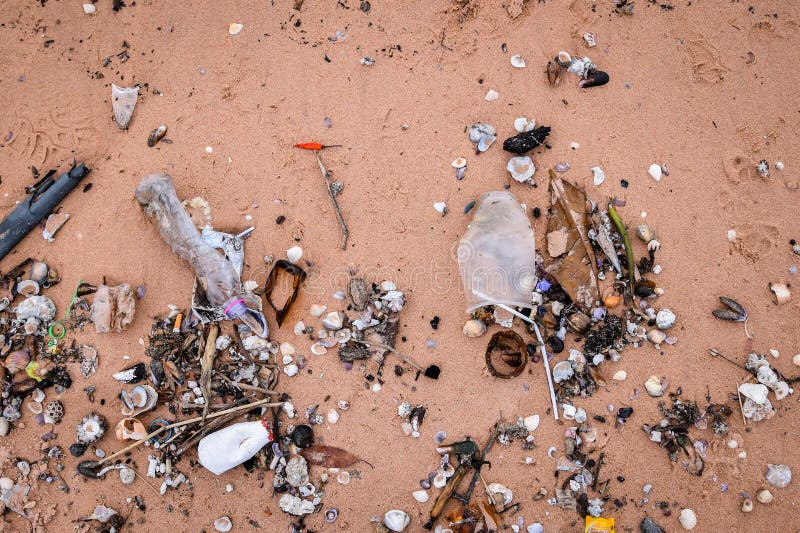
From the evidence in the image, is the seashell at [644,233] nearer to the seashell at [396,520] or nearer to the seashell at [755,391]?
the seashell at [755,391]

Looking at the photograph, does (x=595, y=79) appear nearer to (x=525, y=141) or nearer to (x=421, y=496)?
(x=525, y=141)

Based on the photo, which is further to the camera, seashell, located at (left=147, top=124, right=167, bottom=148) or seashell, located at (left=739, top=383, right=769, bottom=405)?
seashell, located at (left=147, top=124, right=167, bottom=148)

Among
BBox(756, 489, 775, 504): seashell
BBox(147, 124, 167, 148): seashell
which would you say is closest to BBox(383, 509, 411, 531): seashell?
BBox(756, 489, 775, 504): seashell

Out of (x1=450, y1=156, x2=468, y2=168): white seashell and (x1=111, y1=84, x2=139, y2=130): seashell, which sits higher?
(x1=111, y1=84, x2=139, y2=130): seashell

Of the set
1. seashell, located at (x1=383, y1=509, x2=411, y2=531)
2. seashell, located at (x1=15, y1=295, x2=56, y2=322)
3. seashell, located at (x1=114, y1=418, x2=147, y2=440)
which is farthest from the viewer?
seashell, located at (x1=15, y1=295, x2=56, y2=322)

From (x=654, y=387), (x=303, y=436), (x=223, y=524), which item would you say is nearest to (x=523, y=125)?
(x=654, y=387)

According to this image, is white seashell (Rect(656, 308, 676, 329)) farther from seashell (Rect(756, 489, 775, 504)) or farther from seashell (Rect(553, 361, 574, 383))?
seashell (Rect(756, 489, 775, 504))

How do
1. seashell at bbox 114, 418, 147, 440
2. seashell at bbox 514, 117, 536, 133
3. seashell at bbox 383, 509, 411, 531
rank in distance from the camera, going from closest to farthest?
1. seashell at bbox 383, 509, 411, 531
2. seashell at bbox 114, 418, 147, 440
3. seashell at bbox 514, 117, 536, 133

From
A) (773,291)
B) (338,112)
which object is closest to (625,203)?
(773,291)


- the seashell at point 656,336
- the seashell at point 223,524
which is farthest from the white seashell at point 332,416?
the seashell at point 656,336
